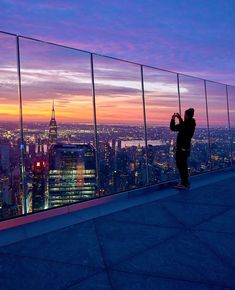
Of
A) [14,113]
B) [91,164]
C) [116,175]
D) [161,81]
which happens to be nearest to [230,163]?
[161,81]

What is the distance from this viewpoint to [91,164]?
3984mm

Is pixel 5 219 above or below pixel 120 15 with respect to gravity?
below

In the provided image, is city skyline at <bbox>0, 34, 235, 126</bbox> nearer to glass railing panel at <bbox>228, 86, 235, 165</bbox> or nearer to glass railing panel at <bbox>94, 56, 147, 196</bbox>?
glass railing panel at <bbox>94, 56, 147, 196</bbox>

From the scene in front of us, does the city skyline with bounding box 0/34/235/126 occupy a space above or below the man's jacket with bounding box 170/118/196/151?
above

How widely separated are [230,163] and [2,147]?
5.74m

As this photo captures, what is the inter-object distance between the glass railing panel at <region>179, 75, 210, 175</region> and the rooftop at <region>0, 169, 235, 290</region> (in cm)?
223

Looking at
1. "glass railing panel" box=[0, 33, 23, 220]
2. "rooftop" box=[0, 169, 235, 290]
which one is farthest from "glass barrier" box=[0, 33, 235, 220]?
"rooftop" box=[0, 169, 235, 290]

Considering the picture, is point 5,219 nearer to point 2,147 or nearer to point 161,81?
point 2,147

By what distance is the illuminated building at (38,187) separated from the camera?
11.0 feet

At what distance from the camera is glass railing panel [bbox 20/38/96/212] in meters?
3.44

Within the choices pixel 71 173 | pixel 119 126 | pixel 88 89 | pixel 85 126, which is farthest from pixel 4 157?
pixel 119 126

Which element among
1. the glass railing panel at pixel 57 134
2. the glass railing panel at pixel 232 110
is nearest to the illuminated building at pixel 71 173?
the glass railing panel at pixel 57 134

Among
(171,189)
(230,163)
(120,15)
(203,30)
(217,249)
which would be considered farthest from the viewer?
(203,30)

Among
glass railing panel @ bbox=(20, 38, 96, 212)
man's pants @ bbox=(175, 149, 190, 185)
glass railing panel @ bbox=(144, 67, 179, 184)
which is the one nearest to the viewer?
glass railing panel @ bbox=(20, 38, 96, 212)
